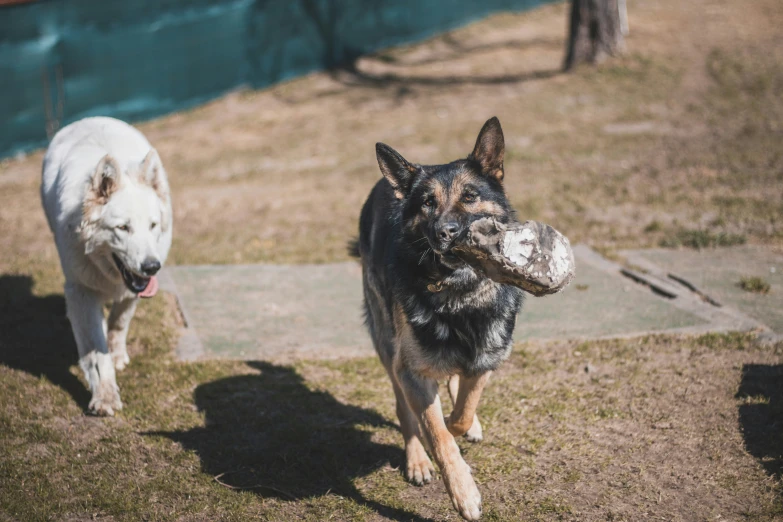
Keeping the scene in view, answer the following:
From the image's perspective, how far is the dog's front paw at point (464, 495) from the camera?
3.66 meters

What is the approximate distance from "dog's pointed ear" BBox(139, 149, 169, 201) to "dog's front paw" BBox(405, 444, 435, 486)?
98.4 inches

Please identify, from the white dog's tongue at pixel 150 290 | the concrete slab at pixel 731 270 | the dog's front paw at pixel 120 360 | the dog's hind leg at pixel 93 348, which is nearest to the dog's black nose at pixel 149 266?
the white dog's tongue at pixel 150 290

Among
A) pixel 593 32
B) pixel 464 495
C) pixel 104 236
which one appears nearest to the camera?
pixel 464 495

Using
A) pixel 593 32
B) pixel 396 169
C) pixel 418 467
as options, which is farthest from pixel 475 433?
pixel 593 32

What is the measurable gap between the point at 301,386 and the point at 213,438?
850 mm

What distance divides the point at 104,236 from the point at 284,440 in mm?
1817

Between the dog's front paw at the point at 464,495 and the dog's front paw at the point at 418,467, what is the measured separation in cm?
62

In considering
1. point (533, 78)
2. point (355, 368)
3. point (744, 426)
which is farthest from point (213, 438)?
point (533, 78)

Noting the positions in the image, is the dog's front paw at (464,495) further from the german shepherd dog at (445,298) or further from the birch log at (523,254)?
the birch log at (523,254)

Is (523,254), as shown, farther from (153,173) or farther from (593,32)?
(593,32)

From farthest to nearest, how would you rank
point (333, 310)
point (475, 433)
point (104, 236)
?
point (333, 310), point (104, 236), point (475, 433)

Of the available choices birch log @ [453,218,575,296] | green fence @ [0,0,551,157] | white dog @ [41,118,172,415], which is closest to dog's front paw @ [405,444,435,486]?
birch log @ [453,218,575,296]

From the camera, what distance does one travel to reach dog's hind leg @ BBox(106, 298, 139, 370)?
5711 millimetres

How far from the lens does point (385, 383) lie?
561 centimetres
